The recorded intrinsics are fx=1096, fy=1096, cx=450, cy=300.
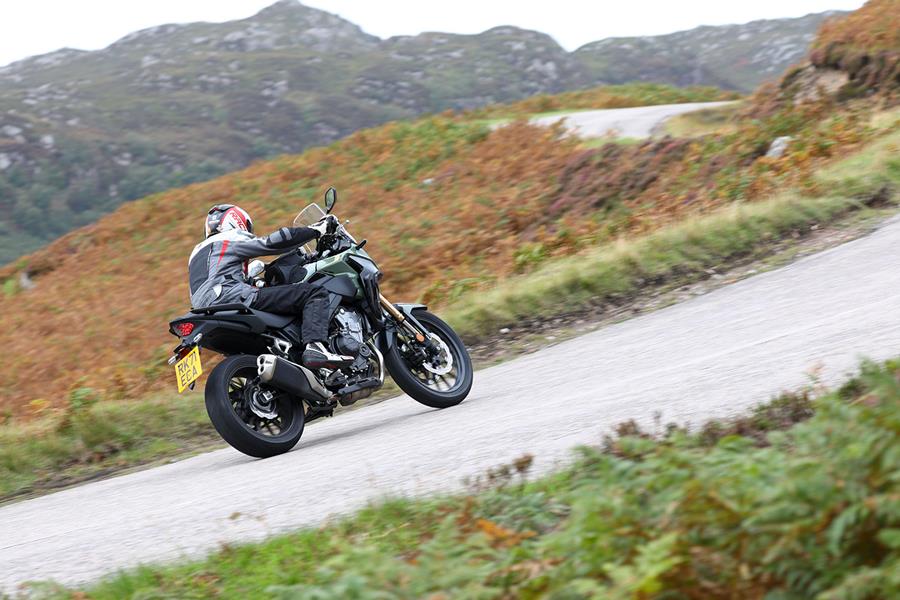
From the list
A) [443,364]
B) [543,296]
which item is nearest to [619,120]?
[543,296]

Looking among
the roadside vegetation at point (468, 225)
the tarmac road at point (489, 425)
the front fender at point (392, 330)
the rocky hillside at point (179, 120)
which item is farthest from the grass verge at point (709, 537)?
the rocky hillside at point (179, 120)

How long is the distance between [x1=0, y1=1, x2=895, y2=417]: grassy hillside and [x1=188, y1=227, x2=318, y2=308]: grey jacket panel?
3.81 m

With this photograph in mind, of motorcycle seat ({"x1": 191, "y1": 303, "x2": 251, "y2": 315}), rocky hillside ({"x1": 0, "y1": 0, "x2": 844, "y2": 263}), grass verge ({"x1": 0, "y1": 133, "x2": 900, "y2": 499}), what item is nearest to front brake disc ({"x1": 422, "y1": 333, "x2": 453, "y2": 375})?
motorcycle seat ({"x1": 191, "y1": 303, "x2": 251, "y2": 315})

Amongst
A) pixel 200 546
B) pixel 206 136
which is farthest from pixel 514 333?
pixel 206 136

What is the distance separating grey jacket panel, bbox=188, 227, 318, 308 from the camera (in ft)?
27.9

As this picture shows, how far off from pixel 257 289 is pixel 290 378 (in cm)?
86

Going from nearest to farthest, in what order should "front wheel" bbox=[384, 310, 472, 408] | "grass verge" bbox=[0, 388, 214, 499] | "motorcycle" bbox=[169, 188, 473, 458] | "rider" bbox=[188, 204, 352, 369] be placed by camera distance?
1. "motorcycle" bbox=[169, 188, 473, 458]
2. "rider" bbox=[188, 204, 352, 369]
3. "front wheel" bbox=[384, 310, 472, 408]
4. "grass verge" bbox=[0, 388, 214, 499]

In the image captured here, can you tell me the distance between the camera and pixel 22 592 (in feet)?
17.2

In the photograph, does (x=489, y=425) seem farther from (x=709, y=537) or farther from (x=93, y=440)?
(x=93, y=440)

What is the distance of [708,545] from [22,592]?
3541 millimetres

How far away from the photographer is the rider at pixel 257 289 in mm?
8492

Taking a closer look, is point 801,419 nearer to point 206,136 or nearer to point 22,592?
point 22,592

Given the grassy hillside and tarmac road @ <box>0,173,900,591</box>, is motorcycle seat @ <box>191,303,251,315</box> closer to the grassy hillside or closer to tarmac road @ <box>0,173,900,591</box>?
tarmac road @ <box>0,173,900,591</box>

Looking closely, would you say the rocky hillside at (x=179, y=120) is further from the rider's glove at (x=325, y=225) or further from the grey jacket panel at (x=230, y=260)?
the rider's glove at (x=325, y=225)
